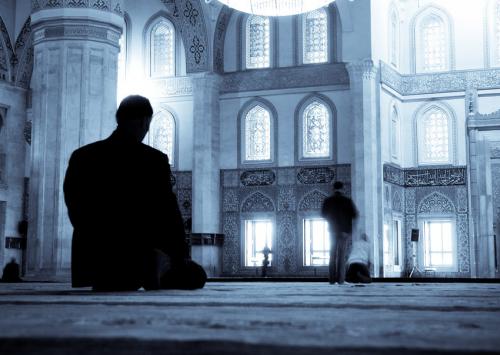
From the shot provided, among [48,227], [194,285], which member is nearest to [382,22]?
[48,227]

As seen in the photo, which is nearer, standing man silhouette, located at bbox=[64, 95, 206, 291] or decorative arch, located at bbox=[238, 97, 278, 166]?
standing man silhouette, located at bbox=[64, 95, 206, 291]

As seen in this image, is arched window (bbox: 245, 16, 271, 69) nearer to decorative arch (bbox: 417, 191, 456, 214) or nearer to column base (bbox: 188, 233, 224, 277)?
column base (bbox: 188, 233, 224, 277)

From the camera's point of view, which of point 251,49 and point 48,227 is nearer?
point 48,227

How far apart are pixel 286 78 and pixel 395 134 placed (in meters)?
2.43

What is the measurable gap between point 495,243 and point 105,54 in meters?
10.6

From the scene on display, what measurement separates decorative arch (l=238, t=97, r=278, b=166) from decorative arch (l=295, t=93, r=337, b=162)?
48 centimetres

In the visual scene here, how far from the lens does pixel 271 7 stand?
39.1ft

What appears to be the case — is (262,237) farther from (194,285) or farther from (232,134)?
(194,285)

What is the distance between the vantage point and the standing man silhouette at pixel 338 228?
7.15 m

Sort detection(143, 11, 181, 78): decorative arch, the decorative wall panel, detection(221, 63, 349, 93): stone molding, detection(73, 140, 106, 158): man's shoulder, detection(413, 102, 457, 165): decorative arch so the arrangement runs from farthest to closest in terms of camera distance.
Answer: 1. detection(143, 11, 181, 78): decorative arch
2. detection(413, 102, 457, 165): decorative arch
3. detection(221, 63, 349, 93): stone molding
4. the decorative wall panel
5. detection(73, 140, 106, 158): man's shoulder

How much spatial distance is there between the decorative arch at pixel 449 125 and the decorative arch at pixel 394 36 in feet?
3.45

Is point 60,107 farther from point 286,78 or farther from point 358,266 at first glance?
point 286,78

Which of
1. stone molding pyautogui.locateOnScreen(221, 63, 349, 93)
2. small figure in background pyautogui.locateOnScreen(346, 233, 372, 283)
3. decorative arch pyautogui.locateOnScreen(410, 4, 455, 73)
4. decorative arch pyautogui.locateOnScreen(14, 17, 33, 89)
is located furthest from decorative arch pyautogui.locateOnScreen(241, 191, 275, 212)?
small figure in background pyautogui.locateOnScreen(346, 233, 372, 283)

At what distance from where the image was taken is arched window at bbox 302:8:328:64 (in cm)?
1577
